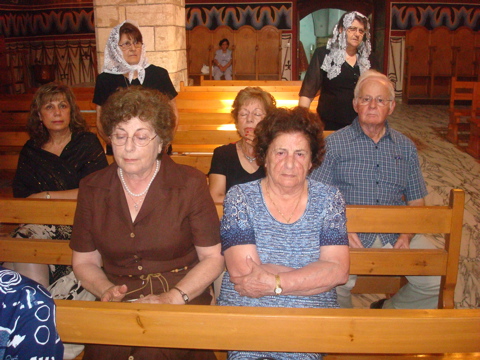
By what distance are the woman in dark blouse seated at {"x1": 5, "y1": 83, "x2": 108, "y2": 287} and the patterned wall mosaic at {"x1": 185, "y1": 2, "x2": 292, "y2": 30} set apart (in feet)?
33.4

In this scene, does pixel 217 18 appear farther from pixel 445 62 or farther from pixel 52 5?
pixel 445 62

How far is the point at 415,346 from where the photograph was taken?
134 cm

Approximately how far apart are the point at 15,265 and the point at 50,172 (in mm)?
572

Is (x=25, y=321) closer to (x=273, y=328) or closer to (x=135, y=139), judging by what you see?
(x=273, y=328)

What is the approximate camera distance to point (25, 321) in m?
1.15

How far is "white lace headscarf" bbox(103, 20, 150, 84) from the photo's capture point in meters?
3.47

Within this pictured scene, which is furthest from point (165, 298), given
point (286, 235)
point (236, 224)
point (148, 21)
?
point (148, 21)

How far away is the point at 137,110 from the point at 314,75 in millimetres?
1882

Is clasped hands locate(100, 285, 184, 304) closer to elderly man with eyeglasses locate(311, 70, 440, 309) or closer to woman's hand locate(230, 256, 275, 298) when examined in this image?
woman's hand locate(230, 256, 275, 298)

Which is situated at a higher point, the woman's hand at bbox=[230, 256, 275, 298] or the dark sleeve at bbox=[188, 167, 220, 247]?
the dark sleeve at bbox=[188, 167, 220, 247]

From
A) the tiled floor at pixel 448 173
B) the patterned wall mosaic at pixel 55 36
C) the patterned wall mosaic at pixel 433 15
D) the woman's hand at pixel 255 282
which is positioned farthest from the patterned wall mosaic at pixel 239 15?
the woman's hand at pixel 255 282

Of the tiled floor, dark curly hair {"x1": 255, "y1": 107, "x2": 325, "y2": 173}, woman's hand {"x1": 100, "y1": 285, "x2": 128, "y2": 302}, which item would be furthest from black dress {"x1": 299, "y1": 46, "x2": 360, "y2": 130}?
woman's hand {"x1": 100, "y1": 285, "x2": 128, "y2": 302}

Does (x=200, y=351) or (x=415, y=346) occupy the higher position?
(x=415, y=346)

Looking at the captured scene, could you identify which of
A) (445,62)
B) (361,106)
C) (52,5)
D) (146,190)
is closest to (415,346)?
(146,190)
